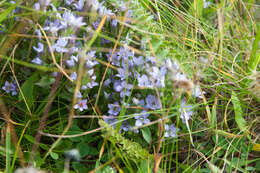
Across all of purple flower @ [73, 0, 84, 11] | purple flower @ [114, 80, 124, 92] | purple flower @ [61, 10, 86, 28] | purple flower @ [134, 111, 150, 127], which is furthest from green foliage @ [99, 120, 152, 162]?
purple flower @ [73, 0, 84, 11]

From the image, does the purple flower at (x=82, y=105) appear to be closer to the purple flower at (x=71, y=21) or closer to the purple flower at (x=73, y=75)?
the purple flower at (x=73, y=75)

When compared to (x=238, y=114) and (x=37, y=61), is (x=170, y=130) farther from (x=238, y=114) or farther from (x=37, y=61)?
(x=37, y=61)

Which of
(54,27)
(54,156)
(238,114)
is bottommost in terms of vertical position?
(54,156)

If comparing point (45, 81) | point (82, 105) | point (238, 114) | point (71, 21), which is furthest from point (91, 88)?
point (238, 114)

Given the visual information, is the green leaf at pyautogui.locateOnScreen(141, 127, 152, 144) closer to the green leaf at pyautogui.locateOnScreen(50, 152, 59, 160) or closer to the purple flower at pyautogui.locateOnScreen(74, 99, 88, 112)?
the purple flower at pyautogui.locateOnScreen(74, 99, 88, 112)

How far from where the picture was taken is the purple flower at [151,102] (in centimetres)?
147

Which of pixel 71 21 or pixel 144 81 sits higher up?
pixel 71 21

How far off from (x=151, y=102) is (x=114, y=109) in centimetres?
19

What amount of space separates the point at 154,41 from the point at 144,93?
26 cm

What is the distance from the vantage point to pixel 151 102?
1.48 metres

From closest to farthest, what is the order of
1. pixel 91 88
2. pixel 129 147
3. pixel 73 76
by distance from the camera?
pixel 129 147 < pixel 73 76 < pixel 91 88

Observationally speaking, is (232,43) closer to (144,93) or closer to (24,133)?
(144,93)

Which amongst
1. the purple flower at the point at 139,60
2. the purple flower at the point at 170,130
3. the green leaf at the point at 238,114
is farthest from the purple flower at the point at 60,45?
the green leaf at the point at 238,114

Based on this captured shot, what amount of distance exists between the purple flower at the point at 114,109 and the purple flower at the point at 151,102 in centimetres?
15
